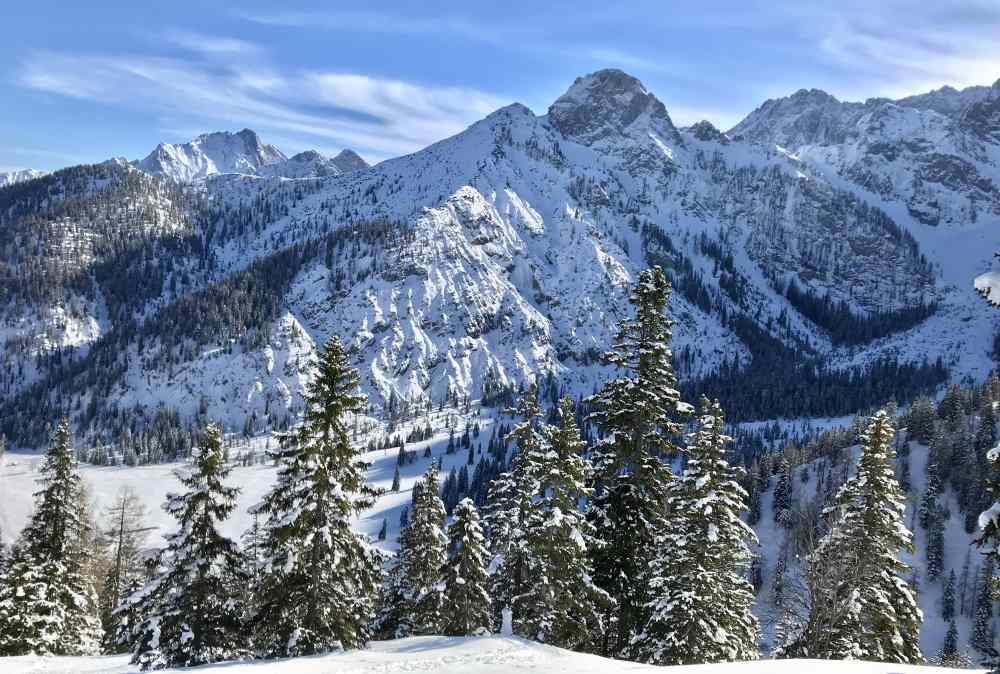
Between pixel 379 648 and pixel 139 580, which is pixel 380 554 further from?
pixel 139 580

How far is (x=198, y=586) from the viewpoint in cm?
2998

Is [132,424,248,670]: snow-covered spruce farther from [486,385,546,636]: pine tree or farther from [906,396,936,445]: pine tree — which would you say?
[906,396,936,445]: pine tree

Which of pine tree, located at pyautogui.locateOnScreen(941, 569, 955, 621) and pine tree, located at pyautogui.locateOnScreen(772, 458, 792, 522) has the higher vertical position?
pine tree, located at pyautogui.locateOnScreen(772, 458, 792, 522)

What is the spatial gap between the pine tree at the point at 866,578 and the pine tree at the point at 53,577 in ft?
124

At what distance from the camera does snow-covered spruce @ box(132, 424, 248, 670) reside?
29656 mm

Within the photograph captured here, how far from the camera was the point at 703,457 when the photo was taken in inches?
1219

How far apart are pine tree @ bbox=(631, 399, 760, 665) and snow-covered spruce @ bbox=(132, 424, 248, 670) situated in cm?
1780

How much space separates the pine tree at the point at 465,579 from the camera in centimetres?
4012

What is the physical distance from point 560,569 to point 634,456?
5827 mm

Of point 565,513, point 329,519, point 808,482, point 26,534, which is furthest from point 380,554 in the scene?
point 808,482

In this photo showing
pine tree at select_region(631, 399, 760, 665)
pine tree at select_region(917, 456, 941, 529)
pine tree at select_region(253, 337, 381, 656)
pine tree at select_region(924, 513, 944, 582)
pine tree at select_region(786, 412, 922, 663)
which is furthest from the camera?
pine tree at select_region(917, 456, 941, 529)

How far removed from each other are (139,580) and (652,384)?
162 feet

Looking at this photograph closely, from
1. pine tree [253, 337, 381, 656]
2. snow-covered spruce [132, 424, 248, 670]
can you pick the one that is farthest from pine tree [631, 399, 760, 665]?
snow-covered spruce [132, 424, 248, 670]

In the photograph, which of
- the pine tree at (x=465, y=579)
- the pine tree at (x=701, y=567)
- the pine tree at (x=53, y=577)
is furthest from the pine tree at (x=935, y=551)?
the pine tree at (x=53, y=577)
